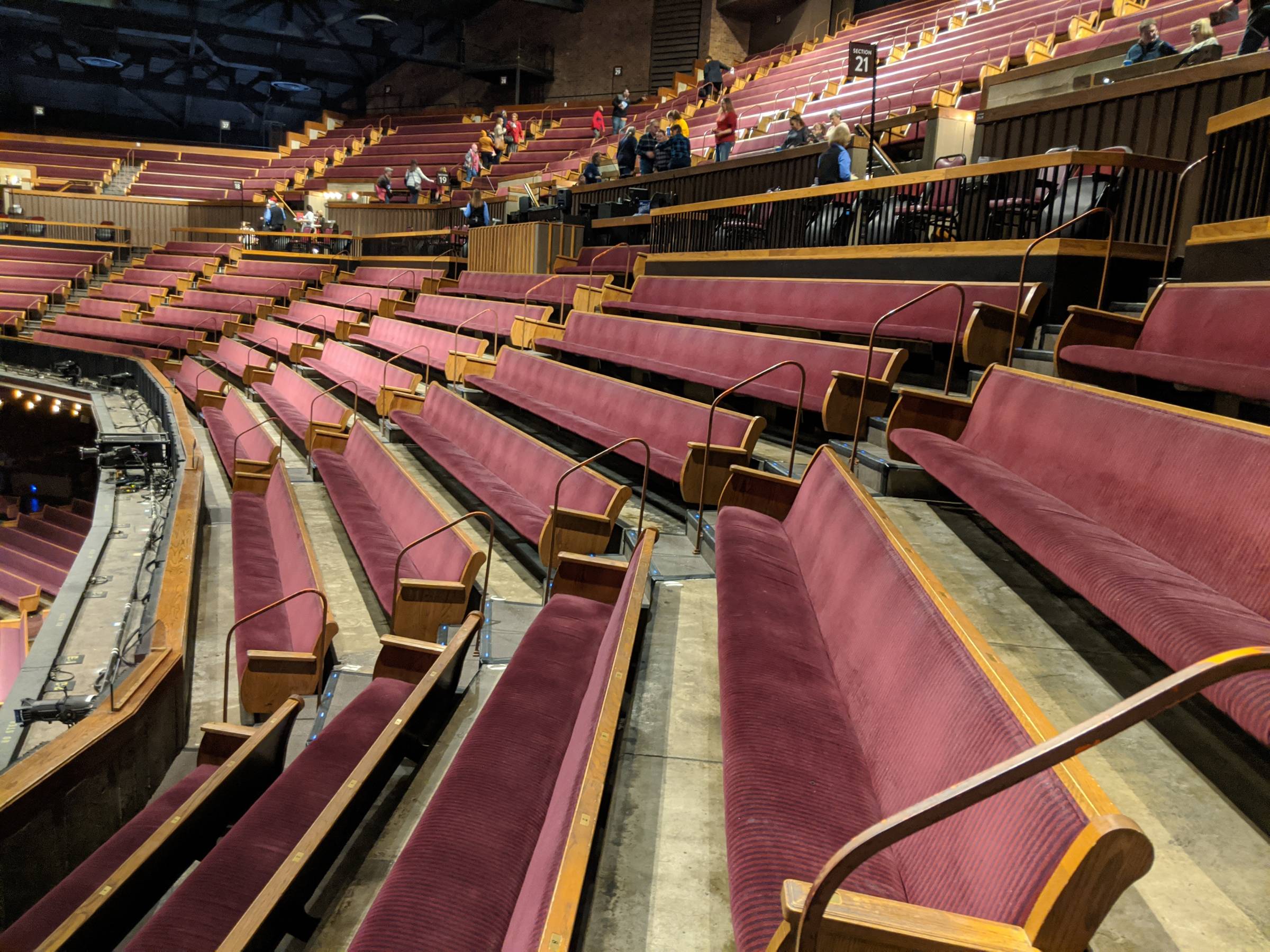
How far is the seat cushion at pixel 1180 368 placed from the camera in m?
1.12

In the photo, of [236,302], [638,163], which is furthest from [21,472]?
[638,163]

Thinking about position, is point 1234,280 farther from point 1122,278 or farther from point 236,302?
point 236,302

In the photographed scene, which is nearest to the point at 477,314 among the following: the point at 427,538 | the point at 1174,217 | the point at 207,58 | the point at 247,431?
the point at 247,431

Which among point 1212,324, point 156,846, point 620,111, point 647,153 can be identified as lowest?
point 156,846

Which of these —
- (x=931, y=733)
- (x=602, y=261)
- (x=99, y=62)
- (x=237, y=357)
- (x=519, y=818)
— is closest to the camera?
(x=931, y=733)

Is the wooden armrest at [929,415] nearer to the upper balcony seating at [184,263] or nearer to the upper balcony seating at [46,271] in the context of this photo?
the upper balcony seating at [184,263]

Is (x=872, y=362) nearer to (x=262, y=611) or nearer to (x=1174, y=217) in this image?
(x=1174, y=217)

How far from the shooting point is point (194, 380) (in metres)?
4.92

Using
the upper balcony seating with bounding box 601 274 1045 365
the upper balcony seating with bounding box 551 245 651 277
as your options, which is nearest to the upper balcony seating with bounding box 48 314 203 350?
the upper balcony seating with bounding box 551 245 651 277

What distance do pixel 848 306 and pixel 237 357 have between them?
398cm

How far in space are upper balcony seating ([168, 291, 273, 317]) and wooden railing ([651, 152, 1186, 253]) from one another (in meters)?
3.71

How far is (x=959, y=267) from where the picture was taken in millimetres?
2258

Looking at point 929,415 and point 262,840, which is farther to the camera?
point 929,415

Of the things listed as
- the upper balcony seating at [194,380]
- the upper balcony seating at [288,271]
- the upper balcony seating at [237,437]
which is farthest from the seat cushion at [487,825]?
the upper balcony seating at [288,271]
